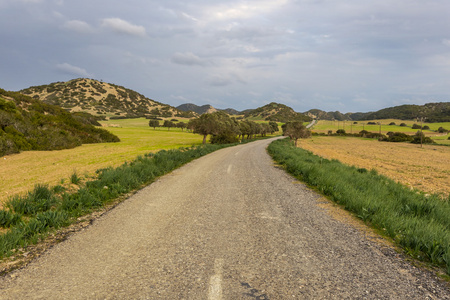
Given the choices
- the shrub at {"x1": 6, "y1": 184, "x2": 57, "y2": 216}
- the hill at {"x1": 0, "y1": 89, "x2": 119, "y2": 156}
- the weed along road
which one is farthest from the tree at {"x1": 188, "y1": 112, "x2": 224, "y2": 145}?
the weed along road

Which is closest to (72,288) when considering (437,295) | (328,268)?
(328,268)

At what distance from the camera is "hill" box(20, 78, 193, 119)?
145 meters

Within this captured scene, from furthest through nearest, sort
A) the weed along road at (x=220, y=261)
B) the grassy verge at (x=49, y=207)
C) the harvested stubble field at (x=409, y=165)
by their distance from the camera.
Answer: the harvested stubble field at (x=409, y=165)
the grassy verge at (x=49, y=207)
the weed along road at (x=220, y=261)

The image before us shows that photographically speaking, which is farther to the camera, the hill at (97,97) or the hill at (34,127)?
the hill at (97,97)

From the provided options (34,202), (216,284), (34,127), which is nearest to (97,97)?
(34,127)

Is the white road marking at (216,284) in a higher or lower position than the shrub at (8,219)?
lower

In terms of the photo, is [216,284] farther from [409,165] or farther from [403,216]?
[409,165]

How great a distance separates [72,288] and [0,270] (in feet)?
5.55

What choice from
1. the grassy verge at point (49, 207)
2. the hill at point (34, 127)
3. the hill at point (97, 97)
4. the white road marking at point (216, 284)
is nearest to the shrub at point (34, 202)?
the grassy verge at point (49, 207)

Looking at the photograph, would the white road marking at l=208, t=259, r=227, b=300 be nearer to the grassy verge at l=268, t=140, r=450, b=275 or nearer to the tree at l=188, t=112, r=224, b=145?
the grassy verge at l=268, t=140, r=450, b=275

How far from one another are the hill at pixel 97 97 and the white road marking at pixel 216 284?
148 meters

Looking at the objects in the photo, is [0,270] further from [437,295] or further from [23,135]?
[23,135]

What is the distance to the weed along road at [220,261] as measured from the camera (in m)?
3.37

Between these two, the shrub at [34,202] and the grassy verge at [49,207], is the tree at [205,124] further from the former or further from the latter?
the shrub at [34,202]
